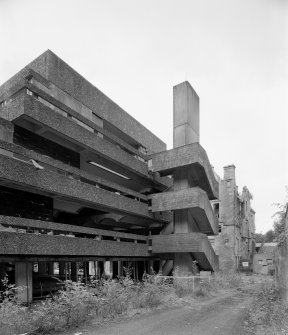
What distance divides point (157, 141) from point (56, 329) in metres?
25.4

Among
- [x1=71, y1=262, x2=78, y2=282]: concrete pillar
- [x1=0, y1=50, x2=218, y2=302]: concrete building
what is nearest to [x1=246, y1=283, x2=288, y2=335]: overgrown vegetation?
[x1=0, y1=50, x2=218, y2=302]: concrete building

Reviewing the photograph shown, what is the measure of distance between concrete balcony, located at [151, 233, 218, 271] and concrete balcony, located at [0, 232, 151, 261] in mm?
2471

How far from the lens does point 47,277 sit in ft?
73.9

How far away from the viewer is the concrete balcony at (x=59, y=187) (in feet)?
56.5

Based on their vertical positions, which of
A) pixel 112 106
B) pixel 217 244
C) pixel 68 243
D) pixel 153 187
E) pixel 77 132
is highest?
pixel 112 106

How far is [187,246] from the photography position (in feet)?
84.1

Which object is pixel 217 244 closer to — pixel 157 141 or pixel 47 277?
pixel 157 141

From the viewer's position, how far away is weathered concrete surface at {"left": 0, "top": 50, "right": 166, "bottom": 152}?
71.4 feet

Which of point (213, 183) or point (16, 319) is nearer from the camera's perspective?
point (16, 319)

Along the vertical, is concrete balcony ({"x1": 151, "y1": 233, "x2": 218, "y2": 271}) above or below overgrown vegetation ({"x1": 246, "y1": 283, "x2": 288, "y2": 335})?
above

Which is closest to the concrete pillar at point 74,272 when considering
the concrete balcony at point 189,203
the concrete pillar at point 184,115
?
the concrete balcony at point 189,203

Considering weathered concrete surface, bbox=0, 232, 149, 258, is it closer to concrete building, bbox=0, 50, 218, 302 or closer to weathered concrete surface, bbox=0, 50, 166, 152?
concrete building, bbox=0, 50, 218, 302

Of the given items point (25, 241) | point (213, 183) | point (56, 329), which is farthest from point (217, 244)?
point (56, 329)

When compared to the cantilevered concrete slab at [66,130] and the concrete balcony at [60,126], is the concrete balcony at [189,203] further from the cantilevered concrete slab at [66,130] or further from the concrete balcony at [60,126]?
the concrete balcony at [60,126]
